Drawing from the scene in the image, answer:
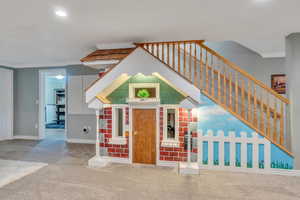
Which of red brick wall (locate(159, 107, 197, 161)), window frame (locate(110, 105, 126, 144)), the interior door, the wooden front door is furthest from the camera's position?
the interior door

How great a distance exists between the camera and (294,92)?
10.1ft

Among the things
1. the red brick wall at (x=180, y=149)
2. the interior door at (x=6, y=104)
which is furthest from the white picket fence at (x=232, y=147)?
the interior door at (x=6, y=104)

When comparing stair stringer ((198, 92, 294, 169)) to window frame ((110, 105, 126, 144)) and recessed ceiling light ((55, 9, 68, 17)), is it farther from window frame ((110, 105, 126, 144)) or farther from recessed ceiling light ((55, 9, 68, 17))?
recessed ceiling light ((55, 9, 68, 17))

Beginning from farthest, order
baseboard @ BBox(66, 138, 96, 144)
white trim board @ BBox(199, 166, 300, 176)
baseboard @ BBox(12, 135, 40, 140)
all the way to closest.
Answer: baseboard @ BBox(12, 135, 40, 140) → baseboard @ BBox(66, 138, 96, 144) → white trim board @ BBox(199, 166, 300, 176)

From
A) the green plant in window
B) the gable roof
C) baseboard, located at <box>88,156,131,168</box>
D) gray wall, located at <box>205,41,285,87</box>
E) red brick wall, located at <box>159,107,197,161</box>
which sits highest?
gray wall, located at <box>205,41,285,87</box>

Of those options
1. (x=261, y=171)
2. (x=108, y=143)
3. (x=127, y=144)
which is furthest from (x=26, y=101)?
(x=261, y=171)

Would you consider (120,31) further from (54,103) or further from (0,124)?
(54,103)

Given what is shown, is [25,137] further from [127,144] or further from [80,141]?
[127,144]

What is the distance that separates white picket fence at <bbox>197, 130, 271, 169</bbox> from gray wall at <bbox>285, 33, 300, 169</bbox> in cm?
44

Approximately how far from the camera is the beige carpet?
299 cm

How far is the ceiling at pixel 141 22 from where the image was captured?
7.09ft

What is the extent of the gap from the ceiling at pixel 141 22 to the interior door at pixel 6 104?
8.24ft

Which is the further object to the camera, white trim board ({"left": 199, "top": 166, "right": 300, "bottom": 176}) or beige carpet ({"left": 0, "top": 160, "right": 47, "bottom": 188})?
white trim board ({"left": 199, "top": 166, "right": 300, "bottom": 176})

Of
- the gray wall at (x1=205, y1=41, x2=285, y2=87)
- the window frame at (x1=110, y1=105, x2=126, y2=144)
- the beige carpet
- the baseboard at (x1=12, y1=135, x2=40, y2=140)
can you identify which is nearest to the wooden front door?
the window frame at (x1=110, y1=105, x2=126, y2=144)
